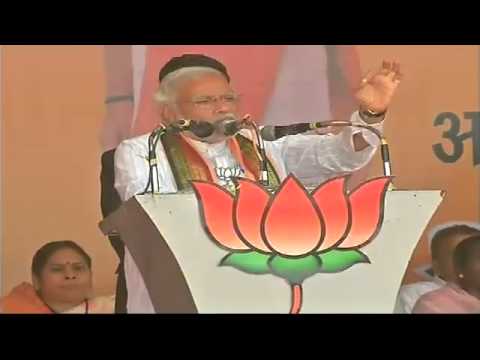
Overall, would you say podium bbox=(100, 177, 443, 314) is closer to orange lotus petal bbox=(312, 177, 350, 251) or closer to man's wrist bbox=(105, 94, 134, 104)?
orange lotus petal bbox=(312, 177, 350, 251)

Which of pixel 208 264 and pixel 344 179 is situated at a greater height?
pixel 344 179

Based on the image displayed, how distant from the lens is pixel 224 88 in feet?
9.27

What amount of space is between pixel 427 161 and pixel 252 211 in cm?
62

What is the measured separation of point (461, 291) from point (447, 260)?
103 mm

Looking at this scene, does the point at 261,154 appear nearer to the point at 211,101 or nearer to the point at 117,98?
the point at 211,101

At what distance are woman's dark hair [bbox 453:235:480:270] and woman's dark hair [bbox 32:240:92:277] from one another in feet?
3.67

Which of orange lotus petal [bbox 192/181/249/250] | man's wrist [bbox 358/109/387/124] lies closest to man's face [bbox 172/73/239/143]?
orange lotus petal [bbox 192/181/249/250]

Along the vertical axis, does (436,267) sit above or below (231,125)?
below

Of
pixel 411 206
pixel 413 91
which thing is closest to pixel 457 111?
pixel 413 91

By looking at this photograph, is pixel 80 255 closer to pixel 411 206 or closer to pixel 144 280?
pixel 144 280

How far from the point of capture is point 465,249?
2.85 m

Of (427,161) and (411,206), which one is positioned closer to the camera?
(411,206)

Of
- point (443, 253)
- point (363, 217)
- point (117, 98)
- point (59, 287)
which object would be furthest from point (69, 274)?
point (443, 253)

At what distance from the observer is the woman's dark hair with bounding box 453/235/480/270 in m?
2.85
